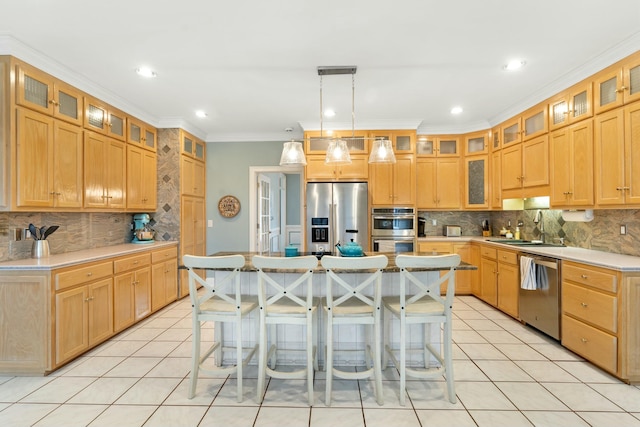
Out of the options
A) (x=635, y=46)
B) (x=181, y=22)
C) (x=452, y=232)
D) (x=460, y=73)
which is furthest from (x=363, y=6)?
(x=452, y=232)

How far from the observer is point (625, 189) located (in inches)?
105

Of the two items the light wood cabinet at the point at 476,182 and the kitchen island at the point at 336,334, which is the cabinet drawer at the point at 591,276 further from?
the light wood cabinet at the point at 476,182

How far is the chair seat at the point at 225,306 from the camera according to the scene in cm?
231

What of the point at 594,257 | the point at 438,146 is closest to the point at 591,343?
the point at 594,257

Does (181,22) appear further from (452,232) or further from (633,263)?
(452,232)

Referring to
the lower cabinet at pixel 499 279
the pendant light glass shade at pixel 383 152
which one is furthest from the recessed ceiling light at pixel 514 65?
the lower cabinet at pixel 499 279

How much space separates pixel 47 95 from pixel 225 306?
2492 mm

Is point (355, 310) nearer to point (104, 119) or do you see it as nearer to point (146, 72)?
point (146, 72)

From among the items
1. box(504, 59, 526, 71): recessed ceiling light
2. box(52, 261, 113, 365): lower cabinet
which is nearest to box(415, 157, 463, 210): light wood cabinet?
box(504, 59, 526, 71): recessed ceiling light

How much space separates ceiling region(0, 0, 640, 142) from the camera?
7.18 feet

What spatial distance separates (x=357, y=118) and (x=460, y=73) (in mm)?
1642

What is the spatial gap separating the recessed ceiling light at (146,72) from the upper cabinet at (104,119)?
0.72m

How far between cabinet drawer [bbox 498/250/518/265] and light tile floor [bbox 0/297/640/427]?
1033 millimetres

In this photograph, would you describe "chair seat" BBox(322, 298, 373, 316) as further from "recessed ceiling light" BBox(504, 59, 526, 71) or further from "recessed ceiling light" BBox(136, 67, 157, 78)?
"recessed ceiling light" BBox(136, 67, 157, 78)
